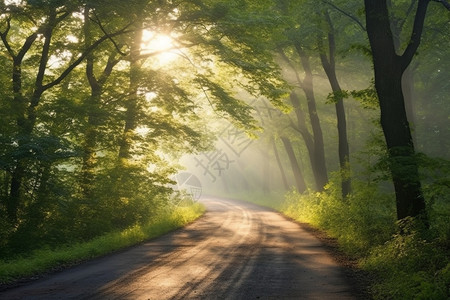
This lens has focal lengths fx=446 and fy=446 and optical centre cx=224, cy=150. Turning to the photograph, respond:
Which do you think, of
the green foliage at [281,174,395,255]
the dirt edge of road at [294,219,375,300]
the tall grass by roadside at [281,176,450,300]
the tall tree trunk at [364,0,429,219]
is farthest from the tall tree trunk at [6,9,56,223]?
the green foliage at [281,174,395,255]

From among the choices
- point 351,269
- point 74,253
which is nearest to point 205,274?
point 351,269

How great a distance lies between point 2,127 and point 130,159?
22.7 ft

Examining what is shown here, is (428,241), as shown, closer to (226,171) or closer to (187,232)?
(187,232)

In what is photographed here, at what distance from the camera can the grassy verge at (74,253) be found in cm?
1145

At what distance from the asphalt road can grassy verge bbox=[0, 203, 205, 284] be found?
2.30 ft

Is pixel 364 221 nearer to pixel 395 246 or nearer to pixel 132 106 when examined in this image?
pixel 395 246

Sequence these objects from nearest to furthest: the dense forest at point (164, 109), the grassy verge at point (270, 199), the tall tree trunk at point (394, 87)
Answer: the tall tree trunk at point (394, 87) → the dense forest at point (164, 109) → the grassy verge at point (270, 199)

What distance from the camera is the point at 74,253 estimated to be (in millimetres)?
13875

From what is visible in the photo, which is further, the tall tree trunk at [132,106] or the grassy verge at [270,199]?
the grassy verge at [270,199]

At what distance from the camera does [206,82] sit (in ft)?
71.4

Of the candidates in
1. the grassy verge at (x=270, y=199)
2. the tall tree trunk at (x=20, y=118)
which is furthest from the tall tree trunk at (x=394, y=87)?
the grassy verge at (x=270, y=199)

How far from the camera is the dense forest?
11.8 metres

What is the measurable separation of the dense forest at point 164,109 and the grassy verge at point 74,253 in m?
0.98

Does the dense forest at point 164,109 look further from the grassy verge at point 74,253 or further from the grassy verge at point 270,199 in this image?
the grassy verge at point 270,199
